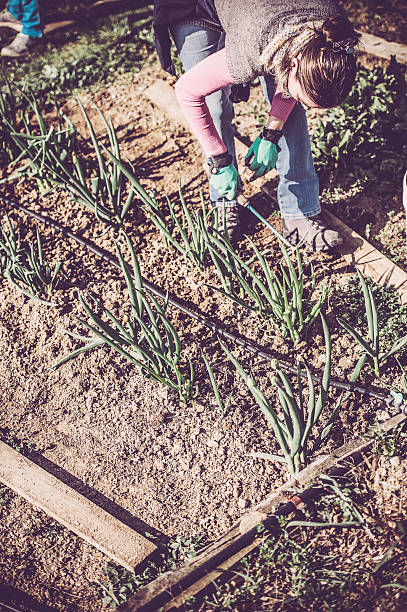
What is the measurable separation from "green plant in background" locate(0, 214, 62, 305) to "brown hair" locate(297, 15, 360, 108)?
1.16 metres

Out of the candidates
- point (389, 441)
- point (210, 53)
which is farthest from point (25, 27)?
point (389, 441)

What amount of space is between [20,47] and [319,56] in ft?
10.0

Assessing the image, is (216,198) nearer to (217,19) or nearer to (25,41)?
(217,19)

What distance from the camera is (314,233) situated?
2332 millimetres

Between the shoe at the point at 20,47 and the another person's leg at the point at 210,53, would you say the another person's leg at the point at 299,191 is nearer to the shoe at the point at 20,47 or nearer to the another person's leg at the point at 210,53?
the another person's leg at the point at 210,53

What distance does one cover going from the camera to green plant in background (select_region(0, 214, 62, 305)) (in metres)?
2.17

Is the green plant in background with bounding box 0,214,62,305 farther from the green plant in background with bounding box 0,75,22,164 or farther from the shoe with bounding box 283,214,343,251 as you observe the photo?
the shoe with bounding box 283,214,343,251

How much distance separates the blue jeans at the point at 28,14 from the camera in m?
3.66

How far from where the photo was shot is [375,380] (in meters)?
1.96

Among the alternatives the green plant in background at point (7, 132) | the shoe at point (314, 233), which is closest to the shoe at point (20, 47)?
the green plant in background at point (7, 132)

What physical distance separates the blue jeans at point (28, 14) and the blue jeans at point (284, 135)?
208 centimetres

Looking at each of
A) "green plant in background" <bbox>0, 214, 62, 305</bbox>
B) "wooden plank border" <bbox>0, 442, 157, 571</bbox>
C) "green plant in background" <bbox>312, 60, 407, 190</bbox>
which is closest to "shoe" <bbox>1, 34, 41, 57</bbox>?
"green plant in background" <bbox>0, 214, 62, 305</bbox>

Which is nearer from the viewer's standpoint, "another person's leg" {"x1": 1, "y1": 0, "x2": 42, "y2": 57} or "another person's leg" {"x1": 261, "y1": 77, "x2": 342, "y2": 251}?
"another person's leg" {"x1": 261, "y1": 77, "x2": 342, "y2": 251}

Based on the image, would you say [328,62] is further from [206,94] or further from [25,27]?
[25,27]
